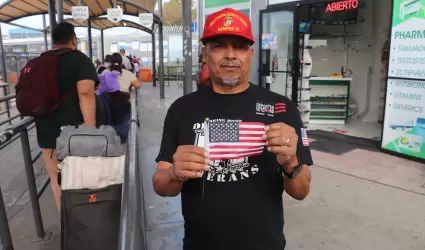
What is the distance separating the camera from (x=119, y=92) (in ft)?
17.7

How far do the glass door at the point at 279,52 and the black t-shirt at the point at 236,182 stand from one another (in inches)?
242

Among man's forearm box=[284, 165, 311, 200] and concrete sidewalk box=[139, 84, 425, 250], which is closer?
man's forearm box=[284, 165, 311, 200]

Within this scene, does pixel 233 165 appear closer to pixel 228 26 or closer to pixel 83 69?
pixel 228 26

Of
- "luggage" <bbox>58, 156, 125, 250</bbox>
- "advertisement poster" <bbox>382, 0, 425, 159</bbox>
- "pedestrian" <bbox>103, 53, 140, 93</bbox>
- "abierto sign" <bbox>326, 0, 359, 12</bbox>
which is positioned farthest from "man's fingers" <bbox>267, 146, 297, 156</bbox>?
"abierto sign" <bbox>326, 0, 359, 12</bbox>

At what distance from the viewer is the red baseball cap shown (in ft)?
4.52

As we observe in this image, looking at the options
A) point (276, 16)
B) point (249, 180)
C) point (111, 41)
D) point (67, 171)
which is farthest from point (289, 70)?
point (111, 41)

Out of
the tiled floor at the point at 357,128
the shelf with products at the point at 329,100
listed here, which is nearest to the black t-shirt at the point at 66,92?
the tiled floor at the point at 357,128

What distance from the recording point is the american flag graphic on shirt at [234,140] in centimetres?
124

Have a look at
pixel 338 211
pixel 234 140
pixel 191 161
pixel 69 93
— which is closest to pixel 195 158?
pixel 191 161

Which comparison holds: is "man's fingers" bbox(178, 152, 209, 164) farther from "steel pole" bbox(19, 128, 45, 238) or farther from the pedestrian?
the pedestrian

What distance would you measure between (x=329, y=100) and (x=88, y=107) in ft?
21.0

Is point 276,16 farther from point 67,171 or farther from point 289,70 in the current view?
point 67,171

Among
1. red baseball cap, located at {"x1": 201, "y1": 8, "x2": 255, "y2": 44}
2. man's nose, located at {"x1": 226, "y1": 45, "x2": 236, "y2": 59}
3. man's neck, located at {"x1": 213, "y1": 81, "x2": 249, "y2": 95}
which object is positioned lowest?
man's neck, located at {"x1": 213, "y1": 81, "x2": 249, "y2": 95}

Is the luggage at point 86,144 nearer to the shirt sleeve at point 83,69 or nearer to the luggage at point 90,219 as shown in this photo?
the luggage at point 90,219
